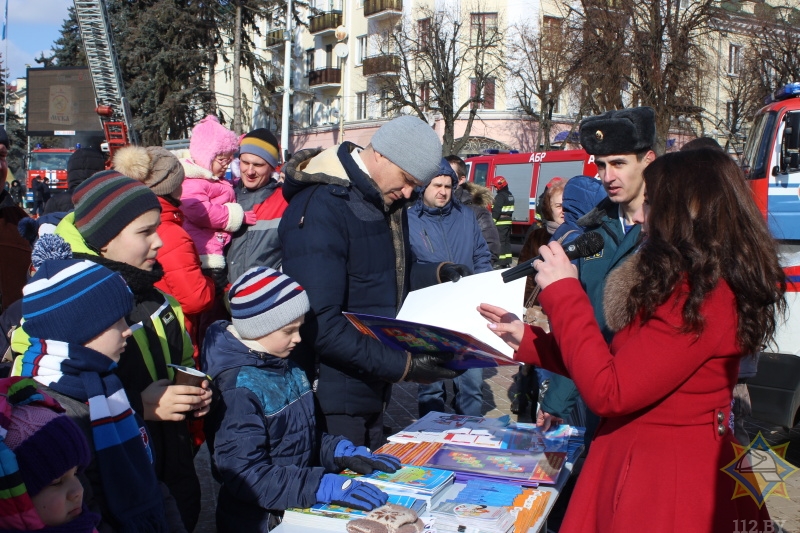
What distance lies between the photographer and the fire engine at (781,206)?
5.29 metres

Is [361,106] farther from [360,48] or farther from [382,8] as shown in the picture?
[382,8]

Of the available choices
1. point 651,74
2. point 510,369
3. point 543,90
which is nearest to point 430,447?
point 510,369

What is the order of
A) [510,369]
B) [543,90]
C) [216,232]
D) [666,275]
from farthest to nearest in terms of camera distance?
[543,90] < [510,369] < [216,232] < [666,275]

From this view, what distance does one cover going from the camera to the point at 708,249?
6.76 ft

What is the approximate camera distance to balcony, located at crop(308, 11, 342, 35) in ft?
156

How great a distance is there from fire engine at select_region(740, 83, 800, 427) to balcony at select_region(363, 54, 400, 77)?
31308 mm

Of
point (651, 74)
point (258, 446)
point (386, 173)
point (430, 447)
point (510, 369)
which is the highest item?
point (651, 74)

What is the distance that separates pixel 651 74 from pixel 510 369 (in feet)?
53.6

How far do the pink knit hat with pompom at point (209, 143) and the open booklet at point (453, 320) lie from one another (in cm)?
259

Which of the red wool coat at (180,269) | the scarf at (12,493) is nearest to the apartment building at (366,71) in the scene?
the red wool coat at (180,269)

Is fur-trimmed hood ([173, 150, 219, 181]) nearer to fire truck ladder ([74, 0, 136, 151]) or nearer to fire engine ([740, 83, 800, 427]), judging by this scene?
fire engine ([740, 83, 800, 427])

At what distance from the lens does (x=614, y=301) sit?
7.08 feet

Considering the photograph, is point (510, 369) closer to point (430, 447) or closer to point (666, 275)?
point (430, 447)

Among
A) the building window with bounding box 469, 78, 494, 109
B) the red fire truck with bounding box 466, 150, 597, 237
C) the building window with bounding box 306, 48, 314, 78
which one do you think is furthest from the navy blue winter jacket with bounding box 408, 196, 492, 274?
the building window with bounding box 306, 48, 314, 78
